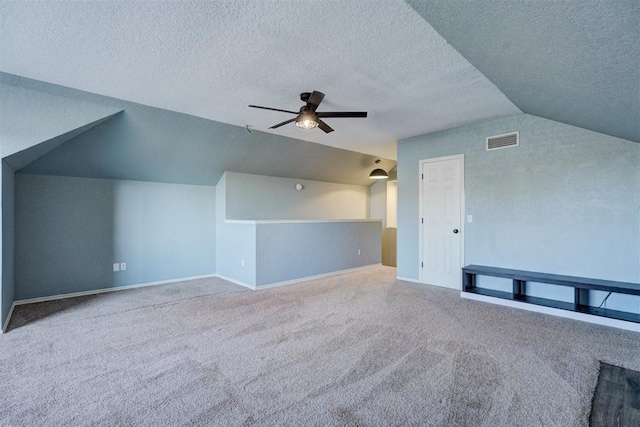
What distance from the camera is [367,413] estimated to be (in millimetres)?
1893

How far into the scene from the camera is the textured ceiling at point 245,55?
209cm

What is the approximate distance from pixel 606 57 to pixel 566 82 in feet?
2.06

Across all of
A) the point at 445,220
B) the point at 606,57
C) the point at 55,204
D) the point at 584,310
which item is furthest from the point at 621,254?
the point at 55,204

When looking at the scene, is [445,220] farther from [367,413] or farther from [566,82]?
[367,413]

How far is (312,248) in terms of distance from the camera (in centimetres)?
572

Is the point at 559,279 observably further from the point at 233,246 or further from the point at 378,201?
the point at 378,201

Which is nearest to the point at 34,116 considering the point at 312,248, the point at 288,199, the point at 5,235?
the point at 5,235

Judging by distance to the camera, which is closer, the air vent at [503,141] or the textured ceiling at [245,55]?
the textured ceiling at [245,55]

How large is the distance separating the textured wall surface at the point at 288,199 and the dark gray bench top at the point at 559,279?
378cm

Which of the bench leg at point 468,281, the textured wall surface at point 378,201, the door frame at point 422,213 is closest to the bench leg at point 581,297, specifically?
the bench leg at point 468,281

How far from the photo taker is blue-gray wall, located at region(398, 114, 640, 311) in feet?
11.5

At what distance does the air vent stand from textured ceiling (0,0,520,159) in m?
0.37

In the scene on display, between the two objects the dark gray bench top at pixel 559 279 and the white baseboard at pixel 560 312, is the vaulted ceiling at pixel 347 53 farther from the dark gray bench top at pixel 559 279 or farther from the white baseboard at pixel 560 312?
the white baseboard at pixel 560 312

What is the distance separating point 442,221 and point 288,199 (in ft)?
10.7
